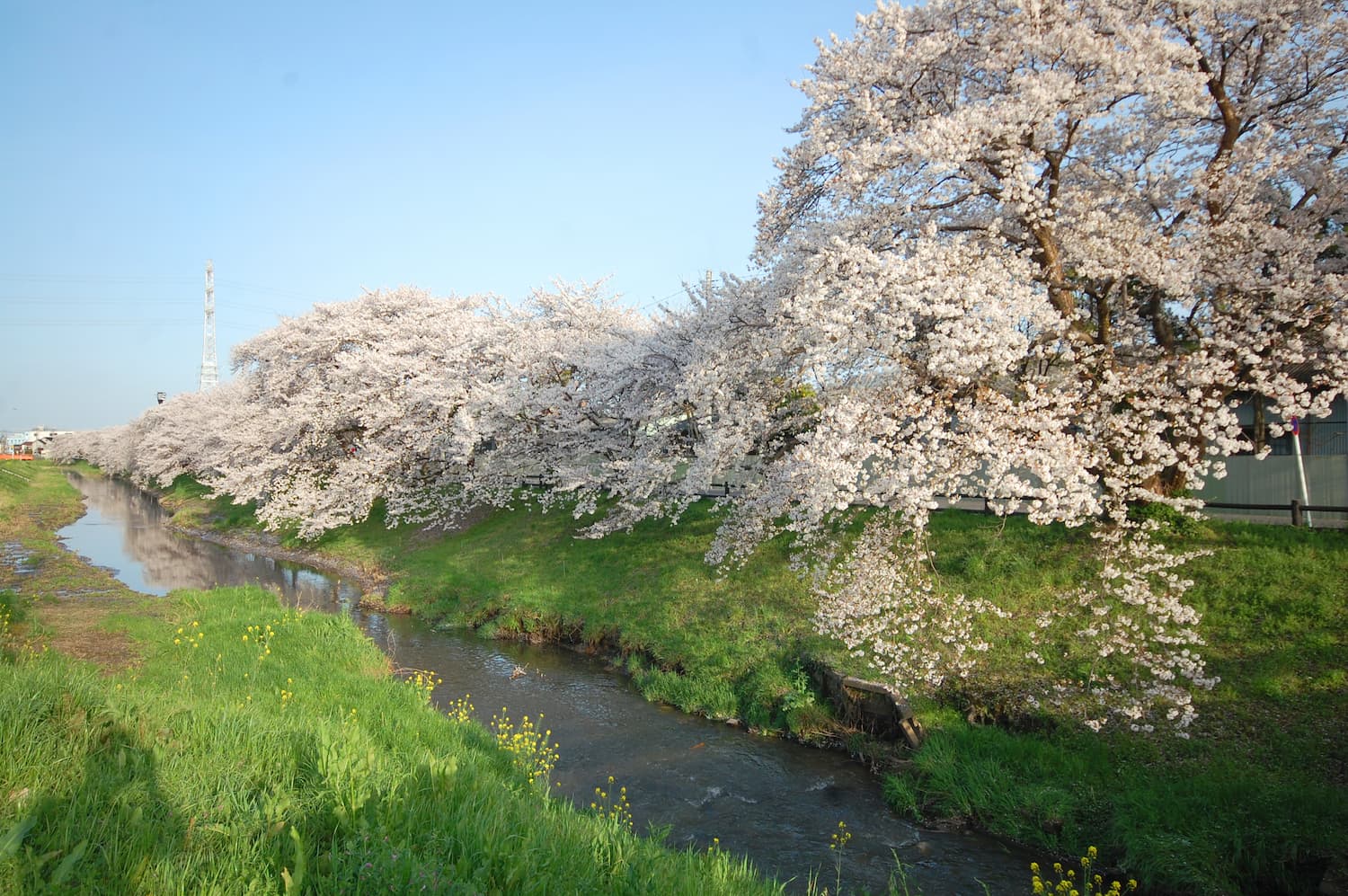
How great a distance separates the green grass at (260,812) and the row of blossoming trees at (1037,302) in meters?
6.50

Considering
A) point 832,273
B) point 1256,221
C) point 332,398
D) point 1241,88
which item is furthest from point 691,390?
point 332,398

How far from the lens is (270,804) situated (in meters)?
5.47

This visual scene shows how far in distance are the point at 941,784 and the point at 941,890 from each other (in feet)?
6.80

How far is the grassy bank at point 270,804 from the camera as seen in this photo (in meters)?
4.58

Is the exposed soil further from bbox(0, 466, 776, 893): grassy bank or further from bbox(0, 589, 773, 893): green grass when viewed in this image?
bbox(0, 589, 773, 893): green grass

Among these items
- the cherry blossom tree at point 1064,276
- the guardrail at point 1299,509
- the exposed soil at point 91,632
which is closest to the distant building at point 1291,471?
the guardrail at point 1299,509

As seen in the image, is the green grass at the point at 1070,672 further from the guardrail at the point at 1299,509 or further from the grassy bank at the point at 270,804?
the grassy bank at the point at 270,804

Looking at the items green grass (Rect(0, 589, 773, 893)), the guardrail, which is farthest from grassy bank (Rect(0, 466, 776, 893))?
the guardrail

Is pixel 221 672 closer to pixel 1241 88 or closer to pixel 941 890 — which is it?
pixel 941 890

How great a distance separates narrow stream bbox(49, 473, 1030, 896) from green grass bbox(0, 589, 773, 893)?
2.03 m

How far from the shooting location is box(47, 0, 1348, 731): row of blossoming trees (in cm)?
1145

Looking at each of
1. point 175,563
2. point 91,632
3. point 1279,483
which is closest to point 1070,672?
point 1279,483

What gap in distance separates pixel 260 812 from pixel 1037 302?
1151cm

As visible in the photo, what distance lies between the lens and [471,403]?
88.5ft
